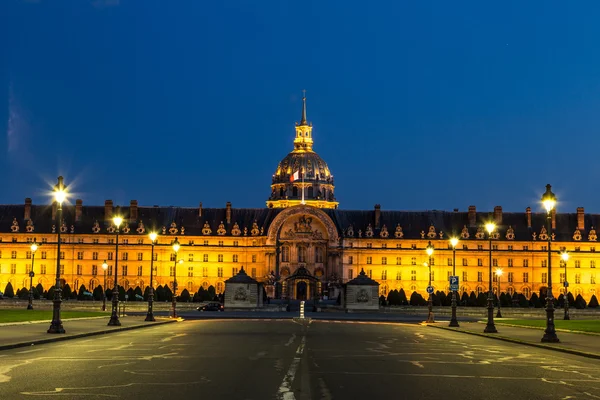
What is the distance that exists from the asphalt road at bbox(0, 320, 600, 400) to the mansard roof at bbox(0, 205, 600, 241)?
12695cm

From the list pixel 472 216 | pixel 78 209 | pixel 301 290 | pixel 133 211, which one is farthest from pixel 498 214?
pixel 78 209

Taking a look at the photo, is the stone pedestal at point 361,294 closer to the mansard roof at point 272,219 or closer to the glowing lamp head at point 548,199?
the mansard roof at point 272,219

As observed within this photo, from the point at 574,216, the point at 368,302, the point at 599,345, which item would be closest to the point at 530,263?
the point at 574,216

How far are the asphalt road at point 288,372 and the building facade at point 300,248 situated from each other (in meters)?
123

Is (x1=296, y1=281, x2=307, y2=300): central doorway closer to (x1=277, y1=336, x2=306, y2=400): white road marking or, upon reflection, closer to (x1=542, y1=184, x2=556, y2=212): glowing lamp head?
(x1=542, y1=184, x2=556, y2=212): glowing lamp head

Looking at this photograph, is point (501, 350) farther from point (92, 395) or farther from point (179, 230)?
point (179, 230)


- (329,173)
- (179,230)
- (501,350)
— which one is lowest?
(501,350)

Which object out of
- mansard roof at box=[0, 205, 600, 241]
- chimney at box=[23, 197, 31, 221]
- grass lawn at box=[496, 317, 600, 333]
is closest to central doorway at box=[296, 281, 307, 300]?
mansard roof at box=[0, 205, 600, 241]

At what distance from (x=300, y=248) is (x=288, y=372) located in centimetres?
13613

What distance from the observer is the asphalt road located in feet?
60.4

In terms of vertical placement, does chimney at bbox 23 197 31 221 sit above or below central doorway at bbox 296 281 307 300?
above

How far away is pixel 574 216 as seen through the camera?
160 m

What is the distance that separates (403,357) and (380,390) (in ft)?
31.7

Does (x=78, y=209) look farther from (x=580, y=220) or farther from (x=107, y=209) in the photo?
(x=580, y=220)
